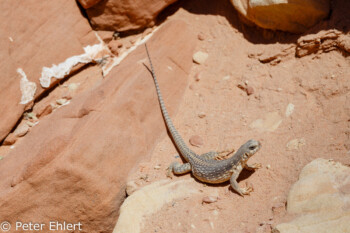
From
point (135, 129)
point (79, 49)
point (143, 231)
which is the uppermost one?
point (79, 49)

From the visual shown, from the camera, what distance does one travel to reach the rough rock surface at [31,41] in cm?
573

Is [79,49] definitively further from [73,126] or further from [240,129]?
[240,129]

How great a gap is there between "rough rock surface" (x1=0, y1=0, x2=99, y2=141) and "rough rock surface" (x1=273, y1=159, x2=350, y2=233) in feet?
15.1

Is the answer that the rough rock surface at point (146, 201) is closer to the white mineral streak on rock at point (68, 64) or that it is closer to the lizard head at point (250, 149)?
the lizard head at point (250, 149)

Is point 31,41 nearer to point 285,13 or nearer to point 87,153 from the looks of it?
point 87,153

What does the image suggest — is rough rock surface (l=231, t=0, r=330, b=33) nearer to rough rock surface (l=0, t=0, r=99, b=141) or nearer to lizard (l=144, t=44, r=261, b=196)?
lizard (l=144, t=44, r=261, b=196)

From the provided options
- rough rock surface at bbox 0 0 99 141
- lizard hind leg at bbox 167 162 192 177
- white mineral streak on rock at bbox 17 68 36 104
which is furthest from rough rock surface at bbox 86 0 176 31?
lizard hind leg at bbox 167 162 192 177

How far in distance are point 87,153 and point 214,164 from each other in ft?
6.12

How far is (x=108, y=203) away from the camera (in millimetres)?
5090

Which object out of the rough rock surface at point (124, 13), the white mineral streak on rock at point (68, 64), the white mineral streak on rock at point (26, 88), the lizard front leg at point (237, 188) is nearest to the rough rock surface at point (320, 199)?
the lizard front leg at point (237, 188)

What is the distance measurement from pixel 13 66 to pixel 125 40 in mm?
2223

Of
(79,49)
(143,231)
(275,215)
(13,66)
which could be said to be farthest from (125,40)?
(275,215)

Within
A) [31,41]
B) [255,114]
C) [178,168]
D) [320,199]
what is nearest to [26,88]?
[31,41]

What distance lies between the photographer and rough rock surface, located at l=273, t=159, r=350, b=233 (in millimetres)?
3449
